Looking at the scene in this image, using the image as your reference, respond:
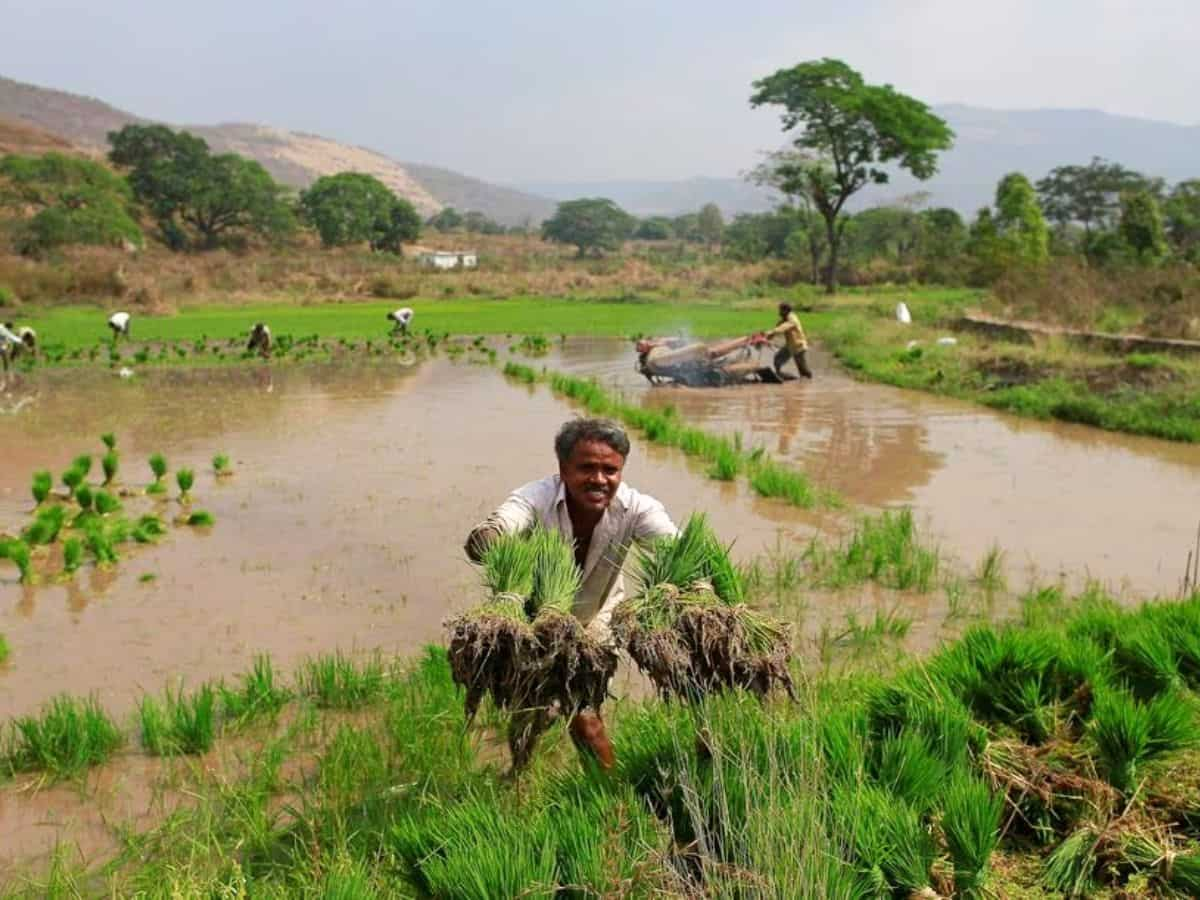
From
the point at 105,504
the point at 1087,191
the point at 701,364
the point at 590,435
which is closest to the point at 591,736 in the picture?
the point at 590,435

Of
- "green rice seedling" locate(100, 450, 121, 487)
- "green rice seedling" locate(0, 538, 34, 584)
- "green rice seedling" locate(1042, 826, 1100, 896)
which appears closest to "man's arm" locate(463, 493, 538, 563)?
"green rice seedling" locate(1042, 826, 1100, 896)

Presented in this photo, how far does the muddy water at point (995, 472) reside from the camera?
23.9 feet

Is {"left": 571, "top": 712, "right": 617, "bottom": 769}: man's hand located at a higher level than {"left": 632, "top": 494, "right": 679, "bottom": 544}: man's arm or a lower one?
lower

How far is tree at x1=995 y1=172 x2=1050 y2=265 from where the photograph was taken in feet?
119

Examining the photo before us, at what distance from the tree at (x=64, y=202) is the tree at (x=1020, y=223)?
3589 cm

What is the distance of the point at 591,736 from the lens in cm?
319

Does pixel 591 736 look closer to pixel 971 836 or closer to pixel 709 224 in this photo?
pixel 971 836

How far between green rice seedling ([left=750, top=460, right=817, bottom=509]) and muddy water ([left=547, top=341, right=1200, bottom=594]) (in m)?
0.55

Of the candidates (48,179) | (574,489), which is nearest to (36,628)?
(574,489)

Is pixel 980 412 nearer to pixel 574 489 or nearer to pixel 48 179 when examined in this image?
pixel 574 489

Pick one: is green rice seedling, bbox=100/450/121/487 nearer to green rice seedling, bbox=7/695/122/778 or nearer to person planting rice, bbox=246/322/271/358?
green rice seedling, bbox=7/695/122/778

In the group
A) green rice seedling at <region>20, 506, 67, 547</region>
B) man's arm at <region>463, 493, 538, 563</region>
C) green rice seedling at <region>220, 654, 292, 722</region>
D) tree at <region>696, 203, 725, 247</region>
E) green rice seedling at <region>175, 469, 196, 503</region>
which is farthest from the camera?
tree at <region>696, 203, 725, 247</region>

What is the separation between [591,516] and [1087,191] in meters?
65.4

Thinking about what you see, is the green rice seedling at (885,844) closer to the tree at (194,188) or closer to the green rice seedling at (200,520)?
the green rice seedling at (200,520)
